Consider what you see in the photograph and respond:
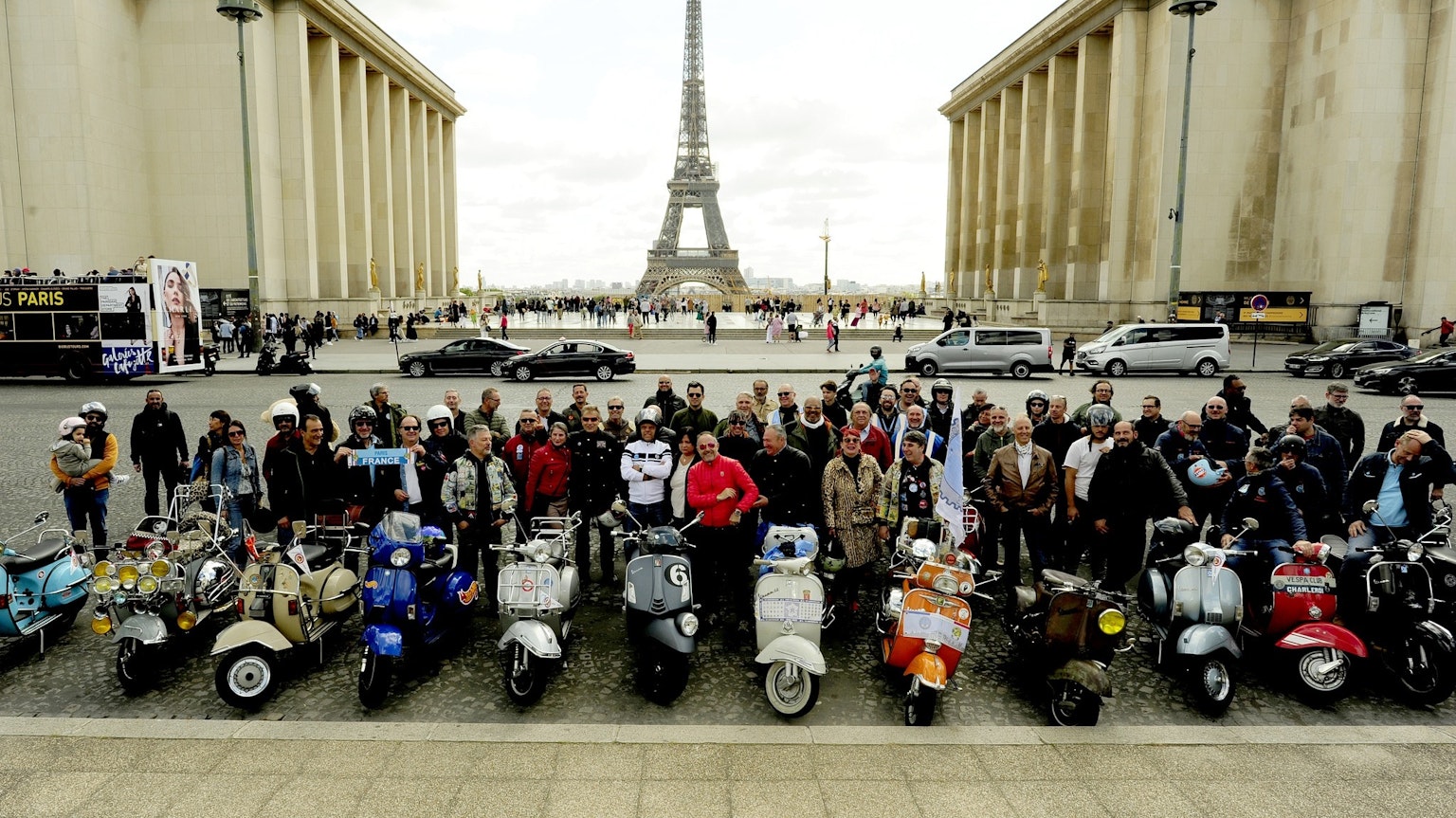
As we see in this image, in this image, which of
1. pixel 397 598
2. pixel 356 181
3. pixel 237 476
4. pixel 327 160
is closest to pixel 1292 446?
pixel 397 598

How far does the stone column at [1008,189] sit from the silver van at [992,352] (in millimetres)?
32518

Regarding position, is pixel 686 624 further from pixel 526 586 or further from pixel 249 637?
pixel 249 637

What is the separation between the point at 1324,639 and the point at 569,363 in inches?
853

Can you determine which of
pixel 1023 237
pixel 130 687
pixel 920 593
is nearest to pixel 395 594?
pixel 130 687

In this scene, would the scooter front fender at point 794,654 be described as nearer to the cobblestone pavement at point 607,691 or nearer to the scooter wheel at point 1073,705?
the cobblestone pavement at point 607,691

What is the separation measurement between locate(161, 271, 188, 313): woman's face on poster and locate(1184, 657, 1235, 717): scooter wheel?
25.5 meters

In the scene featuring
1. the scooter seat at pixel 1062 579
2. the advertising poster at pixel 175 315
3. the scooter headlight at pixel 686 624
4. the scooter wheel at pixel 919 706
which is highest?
the advertising poster at pixel 175 315

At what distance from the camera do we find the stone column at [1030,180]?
53156 millimetres

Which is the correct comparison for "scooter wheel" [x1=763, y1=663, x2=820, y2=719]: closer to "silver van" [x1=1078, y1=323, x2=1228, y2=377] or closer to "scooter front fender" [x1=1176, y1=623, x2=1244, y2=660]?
"scooter front fender" [x1=1176, y1=623, x2=1244, y2=660]

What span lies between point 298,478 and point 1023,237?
174ft

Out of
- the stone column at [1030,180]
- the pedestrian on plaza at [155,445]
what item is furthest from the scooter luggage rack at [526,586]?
the stone column at [1030,180]

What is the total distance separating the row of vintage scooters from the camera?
5.41 m

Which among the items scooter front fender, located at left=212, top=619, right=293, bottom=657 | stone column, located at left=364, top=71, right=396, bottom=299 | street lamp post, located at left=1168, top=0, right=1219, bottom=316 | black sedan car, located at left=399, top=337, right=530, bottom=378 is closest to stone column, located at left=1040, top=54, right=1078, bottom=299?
street lamp post, located at left=1168, top=0, right=1219, bottom=316

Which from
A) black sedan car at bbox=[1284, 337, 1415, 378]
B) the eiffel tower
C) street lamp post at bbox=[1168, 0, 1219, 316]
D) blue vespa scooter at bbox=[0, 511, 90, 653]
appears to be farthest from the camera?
the eiffel tower
